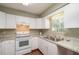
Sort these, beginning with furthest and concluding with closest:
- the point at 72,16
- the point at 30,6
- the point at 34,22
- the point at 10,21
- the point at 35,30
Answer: the point at 35,30 → the point at 34,22 → the point at 30,6 → the point at 10,21 → the point at 72,16

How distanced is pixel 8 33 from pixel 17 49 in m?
0.67

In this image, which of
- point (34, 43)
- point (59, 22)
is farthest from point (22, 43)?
point (59, 22)

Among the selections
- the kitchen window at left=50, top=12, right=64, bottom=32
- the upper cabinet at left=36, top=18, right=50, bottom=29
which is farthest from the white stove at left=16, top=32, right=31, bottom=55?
the kitchen window at left=50, top=12, right=64, bottom=32

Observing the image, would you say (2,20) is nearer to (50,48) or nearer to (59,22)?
(50,48)

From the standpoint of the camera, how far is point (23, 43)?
2586 mm

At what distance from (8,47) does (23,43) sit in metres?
0.56

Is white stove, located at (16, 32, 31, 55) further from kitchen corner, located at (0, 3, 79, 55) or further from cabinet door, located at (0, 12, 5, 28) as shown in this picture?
cabinet door, located at (0, 12, 5, 28)

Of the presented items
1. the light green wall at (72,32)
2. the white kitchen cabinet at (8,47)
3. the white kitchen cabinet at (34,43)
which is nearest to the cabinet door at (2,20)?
the white kitchen cabinet at (8,47)

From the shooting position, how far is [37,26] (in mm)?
3227

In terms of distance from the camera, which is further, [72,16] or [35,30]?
[35,30]

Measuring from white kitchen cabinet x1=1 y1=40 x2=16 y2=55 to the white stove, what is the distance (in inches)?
6.7

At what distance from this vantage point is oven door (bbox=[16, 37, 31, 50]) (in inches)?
96.0
